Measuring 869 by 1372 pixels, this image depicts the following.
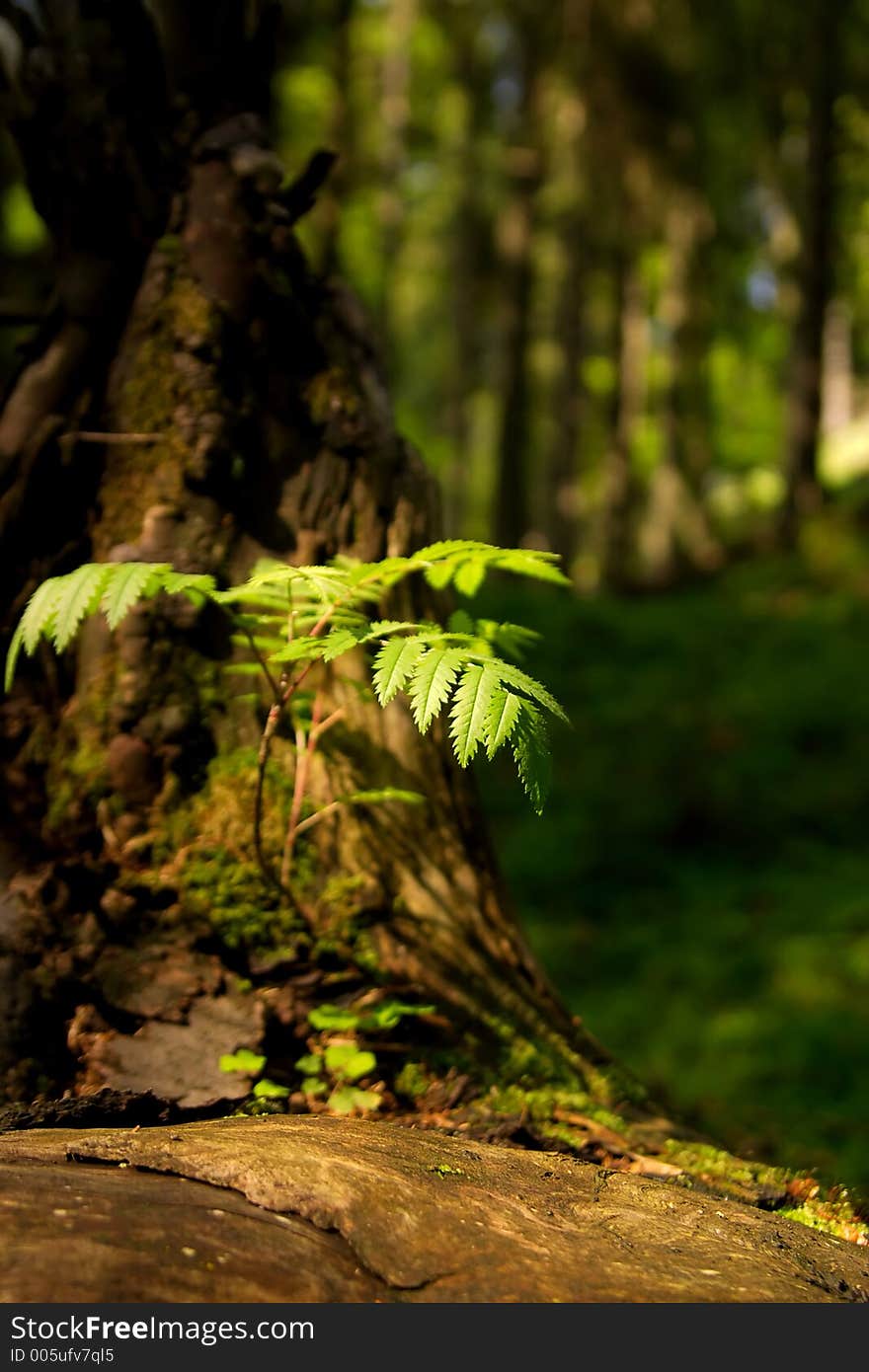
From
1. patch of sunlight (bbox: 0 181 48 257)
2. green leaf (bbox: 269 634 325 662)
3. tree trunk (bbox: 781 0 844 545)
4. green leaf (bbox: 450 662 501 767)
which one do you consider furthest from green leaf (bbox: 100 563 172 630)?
patch of sunlight (bbox: 0 181 48 257)

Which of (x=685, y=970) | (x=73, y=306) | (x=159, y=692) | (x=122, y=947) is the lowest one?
(x=685, y=970)

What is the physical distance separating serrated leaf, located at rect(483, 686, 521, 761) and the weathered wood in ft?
2.49

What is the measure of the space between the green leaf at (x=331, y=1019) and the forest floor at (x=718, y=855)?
123 centimetres

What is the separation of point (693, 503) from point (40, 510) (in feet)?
45.4

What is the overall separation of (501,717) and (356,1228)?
2.75 ft

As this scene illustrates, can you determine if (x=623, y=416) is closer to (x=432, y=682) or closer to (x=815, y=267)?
(x=815, y=267)

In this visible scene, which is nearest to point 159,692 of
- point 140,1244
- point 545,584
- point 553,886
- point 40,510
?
point 40,510

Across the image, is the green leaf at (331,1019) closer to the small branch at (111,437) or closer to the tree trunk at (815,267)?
the small branch at (111,437)

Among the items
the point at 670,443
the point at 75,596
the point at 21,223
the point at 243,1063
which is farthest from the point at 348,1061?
the point at 21,223

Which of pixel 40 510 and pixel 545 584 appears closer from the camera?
pixel 40 510

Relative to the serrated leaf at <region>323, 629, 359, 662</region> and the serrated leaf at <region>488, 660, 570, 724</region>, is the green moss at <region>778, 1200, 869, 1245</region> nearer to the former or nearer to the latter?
the serrated leaf at <region>488, 660, 570, 724</region>

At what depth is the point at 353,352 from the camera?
9.85 ft
